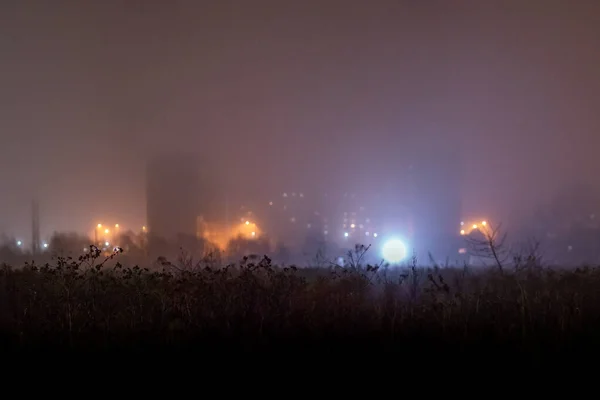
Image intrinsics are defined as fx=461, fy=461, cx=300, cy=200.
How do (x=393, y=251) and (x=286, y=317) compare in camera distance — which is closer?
(x=286, y=317)

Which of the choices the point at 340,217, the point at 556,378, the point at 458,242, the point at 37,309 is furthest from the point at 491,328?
the point at 340,217

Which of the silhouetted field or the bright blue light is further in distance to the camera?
the bright blue light

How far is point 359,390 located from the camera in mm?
4391

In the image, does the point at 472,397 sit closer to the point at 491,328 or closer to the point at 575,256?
the point at 491,328

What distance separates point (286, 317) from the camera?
622 cm

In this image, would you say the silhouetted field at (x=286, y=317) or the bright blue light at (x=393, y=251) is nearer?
the silhouetted field at (x=286, y=317)

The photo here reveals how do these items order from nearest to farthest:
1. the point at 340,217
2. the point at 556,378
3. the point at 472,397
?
1. the point at 472,397
2. the point at 556,378
3. the point at 340,217

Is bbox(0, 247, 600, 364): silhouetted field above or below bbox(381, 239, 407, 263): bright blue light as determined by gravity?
above

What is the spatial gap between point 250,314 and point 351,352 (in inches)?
64.4

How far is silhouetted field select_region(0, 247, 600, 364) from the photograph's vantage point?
5340mm

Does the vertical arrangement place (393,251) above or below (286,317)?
below

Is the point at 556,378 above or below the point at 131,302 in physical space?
below

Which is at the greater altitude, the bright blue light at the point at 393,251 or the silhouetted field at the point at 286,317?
the silhouetted field at the point at 286,317

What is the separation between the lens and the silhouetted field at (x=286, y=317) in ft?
17.5
